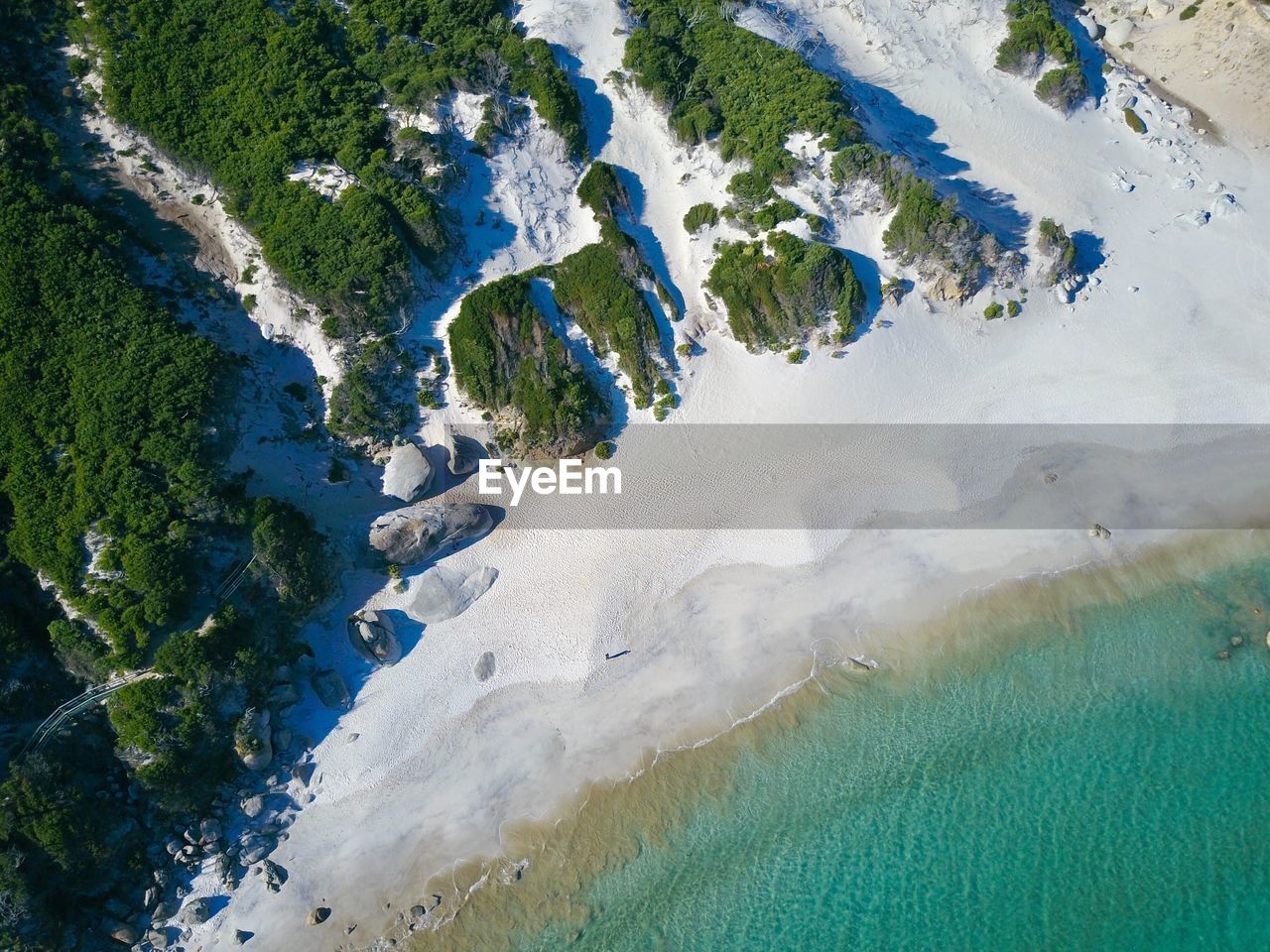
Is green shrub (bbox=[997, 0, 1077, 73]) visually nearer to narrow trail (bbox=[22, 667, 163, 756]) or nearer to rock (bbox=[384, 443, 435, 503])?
rock (bbox=[384, 443, 435, 503])

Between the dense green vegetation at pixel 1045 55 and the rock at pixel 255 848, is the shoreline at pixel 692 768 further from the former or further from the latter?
the dense green vegetation at pixel 1045 55

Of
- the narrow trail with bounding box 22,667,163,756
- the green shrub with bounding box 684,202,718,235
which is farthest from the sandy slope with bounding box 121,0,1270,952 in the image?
the narrow trail with bounding box 22,667,163,756

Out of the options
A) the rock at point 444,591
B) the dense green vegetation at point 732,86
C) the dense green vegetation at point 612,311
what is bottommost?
the rock at point 444,591

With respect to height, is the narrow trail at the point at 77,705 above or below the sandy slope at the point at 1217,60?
below

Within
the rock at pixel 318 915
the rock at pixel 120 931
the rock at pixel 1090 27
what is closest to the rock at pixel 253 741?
the rock at pixel 318 915

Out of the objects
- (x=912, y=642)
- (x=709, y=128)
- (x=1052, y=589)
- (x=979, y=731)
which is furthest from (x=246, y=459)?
(x=1052, y=589)

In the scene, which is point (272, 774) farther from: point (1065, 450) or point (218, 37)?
point (1065, 450)

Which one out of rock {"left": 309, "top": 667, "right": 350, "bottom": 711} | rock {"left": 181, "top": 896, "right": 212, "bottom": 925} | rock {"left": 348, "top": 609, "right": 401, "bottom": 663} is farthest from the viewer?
rock {"left": 348, "top": 609, "right": 401, "bottom": 663}
